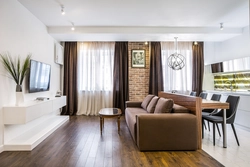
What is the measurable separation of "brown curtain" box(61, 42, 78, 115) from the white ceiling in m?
0.81

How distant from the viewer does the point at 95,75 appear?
673 centimetres

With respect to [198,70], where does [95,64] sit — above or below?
above

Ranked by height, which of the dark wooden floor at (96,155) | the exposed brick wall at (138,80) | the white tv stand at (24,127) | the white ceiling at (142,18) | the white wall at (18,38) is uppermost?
the white ceiling at (142,18)

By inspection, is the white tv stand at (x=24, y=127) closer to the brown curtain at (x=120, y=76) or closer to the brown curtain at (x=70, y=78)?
the brown curtain at (x=70, y=78)

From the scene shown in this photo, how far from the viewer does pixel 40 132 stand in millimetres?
3955

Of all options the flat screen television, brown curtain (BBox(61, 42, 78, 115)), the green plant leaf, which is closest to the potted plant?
the green plant leaf

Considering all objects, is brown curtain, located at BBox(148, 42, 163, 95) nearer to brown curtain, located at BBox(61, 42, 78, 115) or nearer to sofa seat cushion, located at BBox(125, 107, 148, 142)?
sofa seat cushion, located at BBox(125, 107, 148, 142)

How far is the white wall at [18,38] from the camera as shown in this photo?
10.4 ft

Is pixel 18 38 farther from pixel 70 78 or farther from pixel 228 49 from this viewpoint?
pixel 228 49

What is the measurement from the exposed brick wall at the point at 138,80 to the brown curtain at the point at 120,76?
6.9 inches

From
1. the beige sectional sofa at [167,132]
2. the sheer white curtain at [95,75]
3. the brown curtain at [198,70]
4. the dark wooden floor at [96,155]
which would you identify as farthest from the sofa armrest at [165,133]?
the brown curtain at [198,70]

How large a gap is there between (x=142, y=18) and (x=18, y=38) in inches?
112

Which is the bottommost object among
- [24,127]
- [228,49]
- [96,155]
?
[96,155]

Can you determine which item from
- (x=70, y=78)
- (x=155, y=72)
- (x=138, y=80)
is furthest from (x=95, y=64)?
(x=155, y=72)
